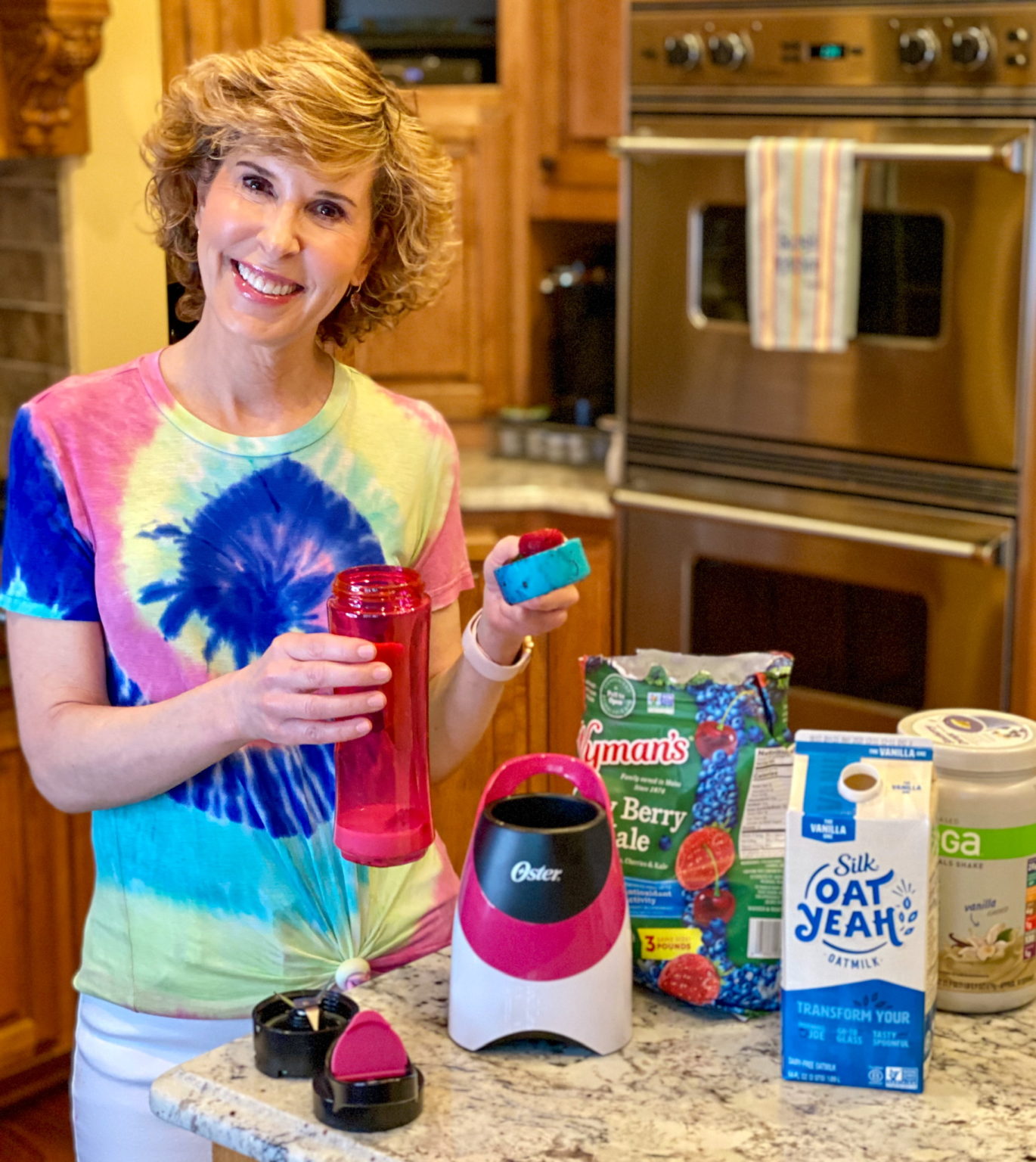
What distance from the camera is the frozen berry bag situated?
1.12 metres

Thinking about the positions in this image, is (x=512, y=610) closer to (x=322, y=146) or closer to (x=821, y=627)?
(x=322, y=146)

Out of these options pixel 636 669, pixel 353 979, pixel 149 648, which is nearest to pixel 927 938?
pixel 636 669

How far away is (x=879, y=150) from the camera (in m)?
2.69

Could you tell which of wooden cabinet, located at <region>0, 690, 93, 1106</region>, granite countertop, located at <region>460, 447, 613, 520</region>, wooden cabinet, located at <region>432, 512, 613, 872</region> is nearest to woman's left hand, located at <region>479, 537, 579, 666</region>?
wooden cabinet, located at <region>432, 512, 613, 872</region>

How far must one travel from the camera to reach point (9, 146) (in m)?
2.60

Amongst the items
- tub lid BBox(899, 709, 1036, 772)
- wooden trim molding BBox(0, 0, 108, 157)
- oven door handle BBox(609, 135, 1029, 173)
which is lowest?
tub lid BBox(899, 709, 1036, 772)

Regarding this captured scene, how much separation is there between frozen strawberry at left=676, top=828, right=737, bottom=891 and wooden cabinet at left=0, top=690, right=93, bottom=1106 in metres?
1.54

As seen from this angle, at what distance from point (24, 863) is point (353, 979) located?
1.38 meters

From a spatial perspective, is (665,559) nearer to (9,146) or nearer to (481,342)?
(481,342)

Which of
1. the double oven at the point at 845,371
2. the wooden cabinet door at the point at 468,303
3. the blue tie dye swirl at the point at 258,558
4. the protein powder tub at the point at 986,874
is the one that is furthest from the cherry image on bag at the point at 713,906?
the wooden cabinet door at the point at 468,303

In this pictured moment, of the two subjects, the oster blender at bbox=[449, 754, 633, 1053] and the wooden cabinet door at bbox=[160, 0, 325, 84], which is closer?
the oster blender at bbox=[449, 754, 633, 1053]

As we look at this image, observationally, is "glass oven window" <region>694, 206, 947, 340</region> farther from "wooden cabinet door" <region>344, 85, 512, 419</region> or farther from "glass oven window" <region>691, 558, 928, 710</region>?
"wooden cabinet door" <region>344, 85, 512, 419</region>

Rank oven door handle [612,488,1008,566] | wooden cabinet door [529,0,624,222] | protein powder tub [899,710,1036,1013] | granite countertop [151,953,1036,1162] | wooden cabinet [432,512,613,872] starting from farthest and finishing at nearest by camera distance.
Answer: wooden cabinet door [529,0,624,222] < oven door handle [612,488,1008,566] < wooden cabinet [432,512,613,872] < protein powder tub [899,710,1036,1013] < granite countertop [151,953,1036,1162]

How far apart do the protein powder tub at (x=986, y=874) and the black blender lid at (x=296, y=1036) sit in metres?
0.41
